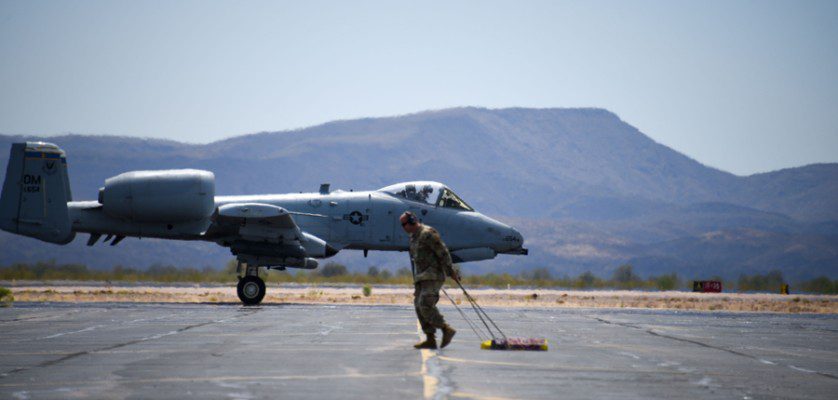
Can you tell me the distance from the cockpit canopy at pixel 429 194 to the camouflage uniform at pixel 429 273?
1900 cm

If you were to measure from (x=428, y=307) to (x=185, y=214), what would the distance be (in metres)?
16.9

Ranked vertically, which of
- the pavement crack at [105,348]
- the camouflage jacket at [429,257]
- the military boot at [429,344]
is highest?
the camouflage jacket at [429,257]

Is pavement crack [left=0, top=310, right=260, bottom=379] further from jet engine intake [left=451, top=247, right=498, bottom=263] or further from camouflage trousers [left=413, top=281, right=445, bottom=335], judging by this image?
jet engine intake [left=451, top=247, right=498, bottom=263]

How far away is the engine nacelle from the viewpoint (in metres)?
32.2

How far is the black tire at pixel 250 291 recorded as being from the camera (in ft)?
109

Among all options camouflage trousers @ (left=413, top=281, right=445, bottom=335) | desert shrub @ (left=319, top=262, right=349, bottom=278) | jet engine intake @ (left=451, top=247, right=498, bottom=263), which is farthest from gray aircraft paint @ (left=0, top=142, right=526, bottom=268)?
desert shrub @ (left=319, top=262, right=349, bottom=278)

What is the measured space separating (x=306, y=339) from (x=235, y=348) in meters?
2.33

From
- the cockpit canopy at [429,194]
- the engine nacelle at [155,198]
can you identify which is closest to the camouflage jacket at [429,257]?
the engine nacelle at [155,198]

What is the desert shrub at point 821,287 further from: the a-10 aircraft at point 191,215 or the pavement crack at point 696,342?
the pavement crack at point 696,342

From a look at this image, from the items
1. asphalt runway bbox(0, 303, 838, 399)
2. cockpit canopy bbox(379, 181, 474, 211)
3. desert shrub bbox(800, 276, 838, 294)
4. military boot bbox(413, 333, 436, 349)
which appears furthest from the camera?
desert shrub bbox(800, 276, 838, 294)

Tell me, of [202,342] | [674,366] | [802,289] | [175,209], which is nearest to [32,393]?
[202,342]

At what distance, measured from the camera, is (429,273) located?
17.0 m

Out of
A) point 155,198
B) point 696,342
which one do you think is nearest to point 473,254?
point 155,198

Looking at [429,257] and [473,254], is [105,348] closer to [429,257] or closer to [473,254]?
[429,257]
